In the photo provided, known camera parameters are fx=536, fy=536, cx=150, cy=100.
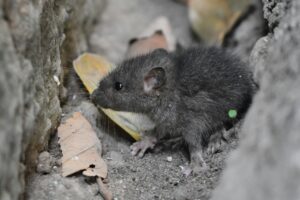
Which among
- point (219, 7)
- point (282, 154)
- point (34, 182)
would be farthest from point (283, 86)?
point (219, 7)

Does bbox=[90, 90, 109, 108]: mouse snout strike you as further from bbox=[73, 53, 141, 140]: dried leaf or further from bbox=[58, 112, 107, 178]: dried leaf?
bbox=[58, 112, 107, 178]: dried leaf

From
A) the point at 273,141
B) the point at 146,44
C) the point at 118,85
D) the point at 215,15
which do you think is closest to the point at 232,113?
the point at 118,85

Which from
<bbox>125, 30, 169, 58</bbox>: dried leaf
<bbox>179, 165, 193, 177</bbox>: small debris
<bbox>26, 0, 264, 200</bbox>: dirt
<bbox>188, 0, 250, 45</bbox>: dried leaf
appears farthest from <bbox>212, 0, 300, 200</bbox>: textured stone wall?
<bbox>188, 0, 250, 45</bbox>: dried leaf

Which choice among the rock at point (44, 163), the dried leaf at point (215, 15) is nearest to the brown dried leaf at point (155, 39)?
the dried leaf at point (215, 15)

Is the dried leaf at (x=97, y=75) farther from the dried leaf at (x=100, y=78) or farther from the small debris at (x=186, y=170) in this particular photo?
the small debris at (x=186, y=170)

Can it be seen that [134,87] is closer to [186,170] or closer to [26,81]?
[186,170]

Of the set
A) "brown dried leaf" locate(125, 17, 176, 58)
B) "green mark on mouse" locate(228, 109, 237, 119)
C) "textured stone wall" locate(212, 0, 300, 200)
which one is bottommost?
"brown dried leaf" locate(125, 17, 176, 58)
